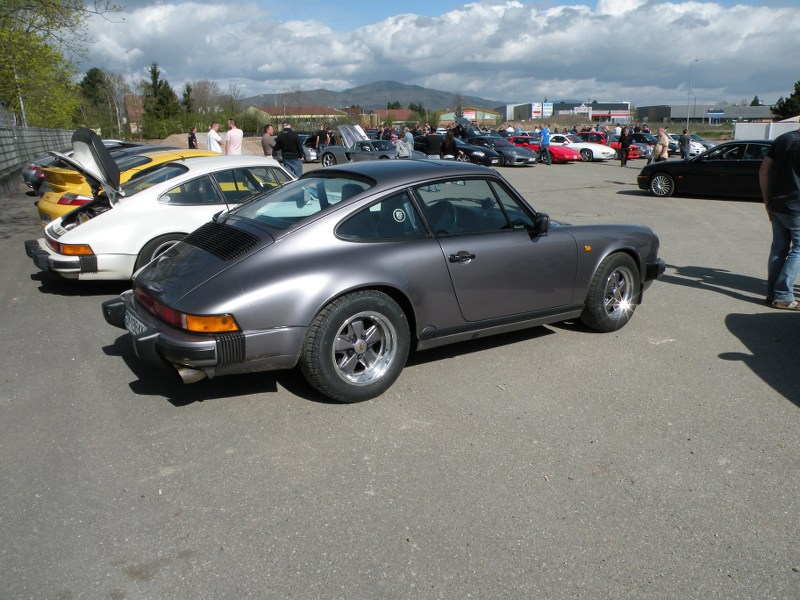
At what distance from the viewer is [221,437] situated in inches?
152

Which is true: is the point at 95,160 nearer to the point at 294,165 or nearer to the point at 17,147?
the point at 294,165

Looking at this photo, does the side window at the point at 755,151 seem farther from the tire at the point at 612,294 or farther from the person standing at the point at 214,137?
the person standing at the point at 214,137

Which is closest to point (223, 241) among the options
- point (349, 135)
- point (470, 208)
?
point (470, 208)

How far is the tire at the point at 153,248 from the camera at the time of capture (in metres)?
6.79

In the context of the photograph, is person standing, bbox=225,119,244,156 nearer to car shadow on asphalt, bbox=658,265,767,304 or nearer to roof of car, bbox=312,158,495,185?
car shadow on asphalt, bbox=658,265,767,304

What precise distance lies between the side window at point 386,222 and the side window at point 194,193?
3.47 m

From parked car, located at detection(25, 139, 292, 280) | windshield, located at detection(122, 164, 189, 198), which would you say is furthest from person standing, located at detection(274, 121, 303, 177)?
parked car, located at detection(25, 139, 292, 280)

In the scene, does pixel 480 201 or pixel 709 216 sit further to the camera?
pixel 709 216

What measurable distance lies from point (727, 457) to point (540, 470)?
3.61 ft

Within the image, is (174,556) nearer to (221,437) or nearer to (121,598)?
(121,598)

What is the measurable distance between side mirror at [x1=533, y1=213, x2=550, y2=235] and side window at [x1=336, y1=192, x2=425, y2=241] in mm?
968

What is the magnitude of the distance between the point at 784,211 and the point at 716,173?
1037 centimetres

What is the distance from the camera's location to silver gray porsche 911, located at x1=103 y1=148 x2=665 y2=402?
152 inches

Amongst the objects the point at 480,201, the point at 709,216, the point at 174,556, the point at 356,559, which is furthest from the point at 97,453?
the point at 709,216
